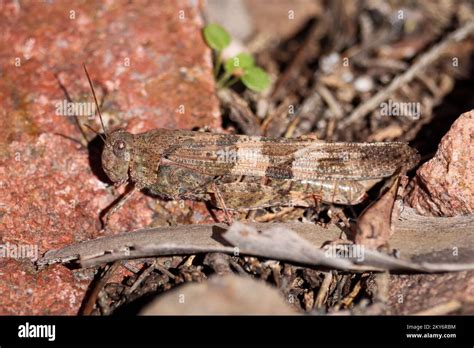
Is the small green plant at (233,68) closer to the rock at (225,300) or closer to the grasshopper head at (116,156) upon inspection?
the grasshopper head at (116,156)

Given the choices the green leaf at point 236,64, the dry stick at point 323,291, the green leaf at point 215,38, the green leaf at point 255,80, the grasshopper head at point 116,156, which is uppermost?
the green leaf at point 215,38

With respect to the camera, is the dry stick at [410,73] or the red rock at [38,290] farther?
the dry stick at [410,73]

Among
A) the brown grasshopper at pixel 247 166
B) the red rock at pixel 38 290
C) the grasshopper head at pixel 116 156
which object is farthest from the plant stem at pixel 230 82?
the red rock at pixel 38 290

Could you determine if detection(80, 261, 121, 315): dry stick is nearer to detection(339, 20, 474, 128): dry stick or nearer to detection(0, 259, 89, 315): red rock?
detection(0, 259, 89, 315): red rock

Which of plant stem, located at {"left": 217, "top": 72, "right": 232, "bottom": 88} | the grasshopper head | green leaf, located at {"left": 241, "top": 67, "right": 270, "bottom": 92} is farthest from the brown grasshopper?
plant stem, located at {"left": 217, "top": 72, "right": 232, "bottom": 88}

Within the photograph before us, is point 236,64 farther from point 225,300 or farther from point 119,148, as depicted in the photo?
point 225,300
